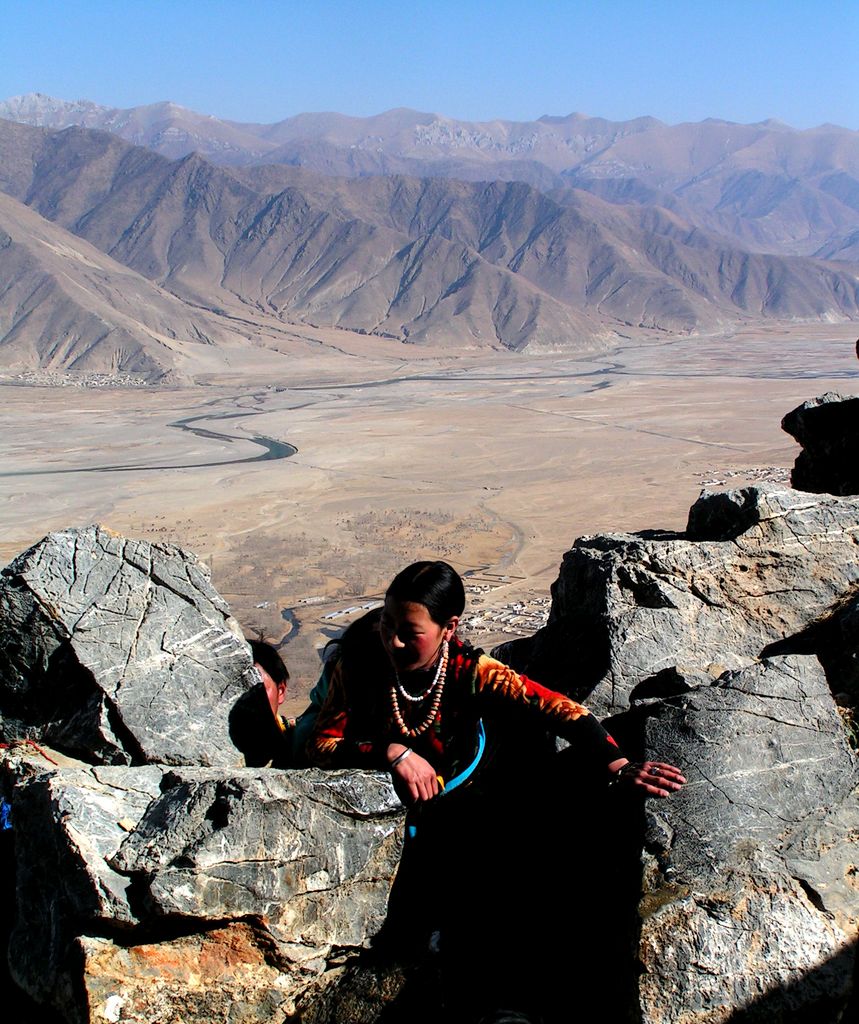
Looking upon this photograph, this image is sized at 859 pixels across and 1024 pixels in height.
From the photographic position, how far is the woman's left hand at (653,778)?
2.59m

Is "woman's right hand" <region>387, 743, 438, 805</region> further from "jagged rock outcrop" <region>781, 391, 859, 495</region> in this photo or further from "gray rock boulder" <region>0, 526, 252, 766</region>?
"jagged rock outcrop" <region>781, 391, 859, 495</region>

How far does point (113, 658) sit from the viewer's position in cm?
333

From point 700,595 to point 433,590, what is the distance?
179 cm

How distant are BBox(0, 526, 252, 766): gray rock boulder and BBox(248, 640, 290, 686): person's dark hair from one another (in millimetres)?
174

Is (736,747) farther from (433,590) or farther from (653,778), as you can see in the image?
(433,590)

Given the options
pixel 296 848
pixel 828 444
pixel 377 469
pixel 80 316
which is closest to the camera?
pixel 296 848

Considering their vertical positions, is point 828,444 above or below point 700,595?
above

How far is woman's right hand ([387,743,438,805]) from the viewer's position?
2.67m

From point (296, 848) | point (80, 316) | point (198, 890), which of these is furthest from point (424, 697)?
point (80, 316)

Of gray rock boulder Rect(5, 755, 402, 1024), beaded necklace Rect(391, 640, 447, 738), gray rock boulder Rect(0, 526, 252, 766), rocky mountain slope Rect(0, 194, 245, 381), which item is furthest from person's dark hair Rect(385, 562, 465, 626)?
rocky mountain slope Rect(0, 194, 245, 381)

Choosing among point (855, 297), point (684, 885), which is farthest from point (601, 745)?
point (855, 297)

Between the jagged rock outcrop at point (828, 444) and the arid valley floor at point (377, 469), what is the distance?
751cm

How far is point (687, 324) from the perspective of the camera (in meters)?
98.1

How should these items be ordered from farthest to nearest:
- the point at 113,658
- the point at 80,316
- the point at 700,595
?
the point at 80,316
the point at 700,595
the point at 113,658
